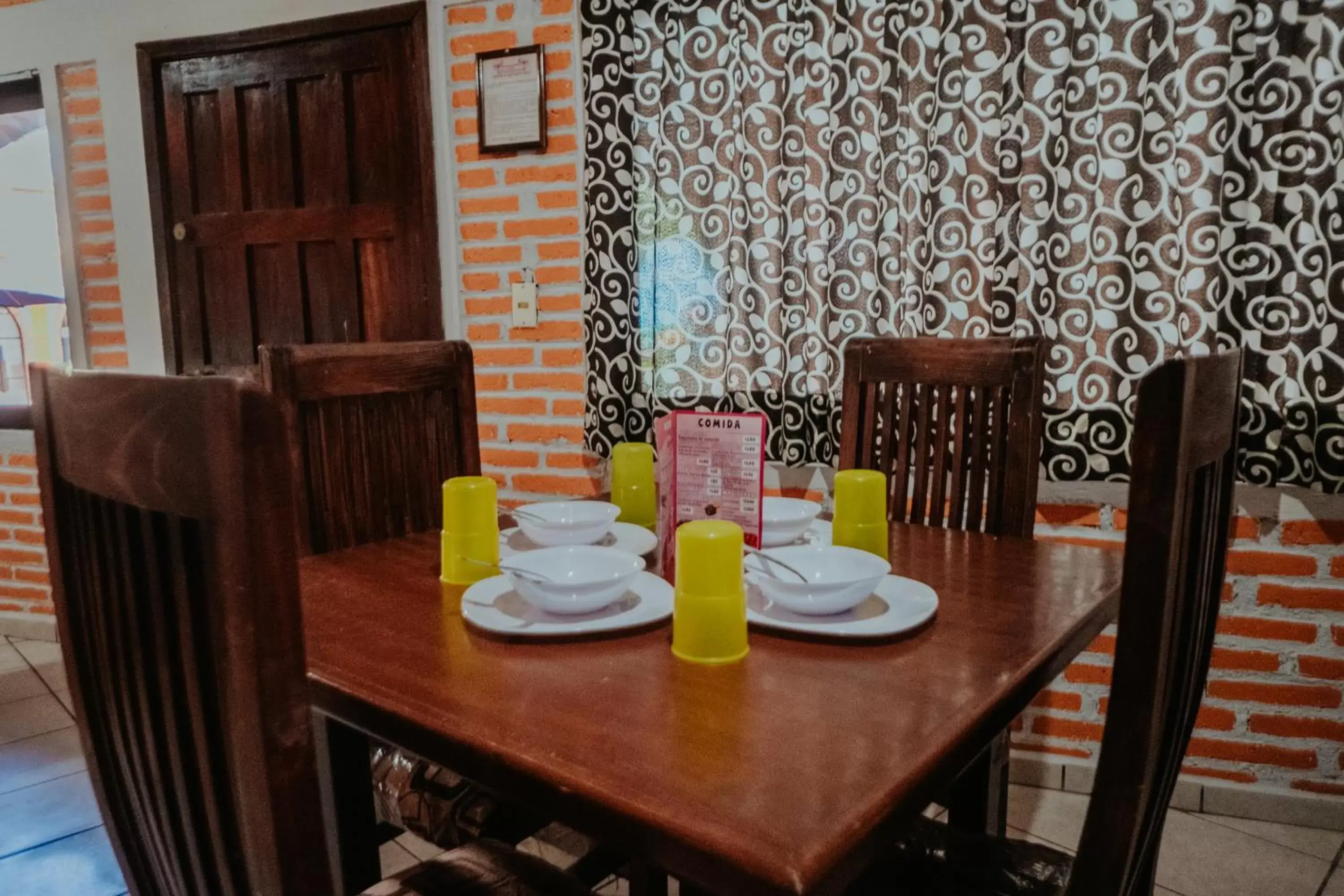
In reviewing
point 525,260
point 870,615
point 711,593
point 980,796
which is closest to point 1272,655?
point 980,796

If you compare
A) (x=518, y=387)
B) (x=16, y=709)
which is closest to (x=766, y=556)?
(x=518, y=387)

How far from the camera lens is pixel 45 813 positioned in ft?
6.73

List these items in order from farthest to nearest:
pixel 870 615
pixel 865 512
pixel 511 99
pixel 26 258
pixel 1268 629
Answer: pixel 26 258 → pixel 511 99 → pixel 1268 629 → pixel 865 512 → pixel 870 615

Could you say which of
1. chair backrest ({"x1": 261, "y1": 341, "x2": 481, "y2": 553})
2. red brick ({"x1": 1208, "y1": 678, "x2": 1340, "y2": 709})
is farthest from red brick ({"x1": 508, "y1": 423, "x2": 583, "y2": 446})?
red brick ({"x1": 1208, "y1": 678, "x2": 1340, "y2": 709})

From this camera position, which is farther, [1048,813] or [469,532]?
[1048,813]

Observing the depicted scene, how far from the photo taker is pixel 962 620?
0.99m

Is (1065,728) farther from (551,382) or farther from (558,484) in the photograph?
(551,382)

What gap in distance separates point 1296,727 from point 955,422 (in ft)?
3.68

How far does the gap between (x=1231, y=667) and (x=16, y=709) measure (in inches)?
132

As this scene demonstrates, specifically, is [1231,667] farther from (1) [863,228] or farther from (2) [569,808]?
(2) [569,808]

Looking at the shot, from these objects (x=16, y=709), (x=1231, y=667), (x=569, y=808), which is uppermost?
(x=569, y=808)

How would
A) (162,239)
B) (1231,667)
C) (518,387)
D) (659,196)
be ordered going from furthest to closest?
(162,239) → (518,387) → (659,196) → (1231,667)

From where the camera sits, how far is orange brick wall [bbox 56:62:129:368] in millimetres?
3012

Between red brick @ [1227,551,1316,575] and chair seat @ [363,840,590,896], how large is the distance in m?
1.62
